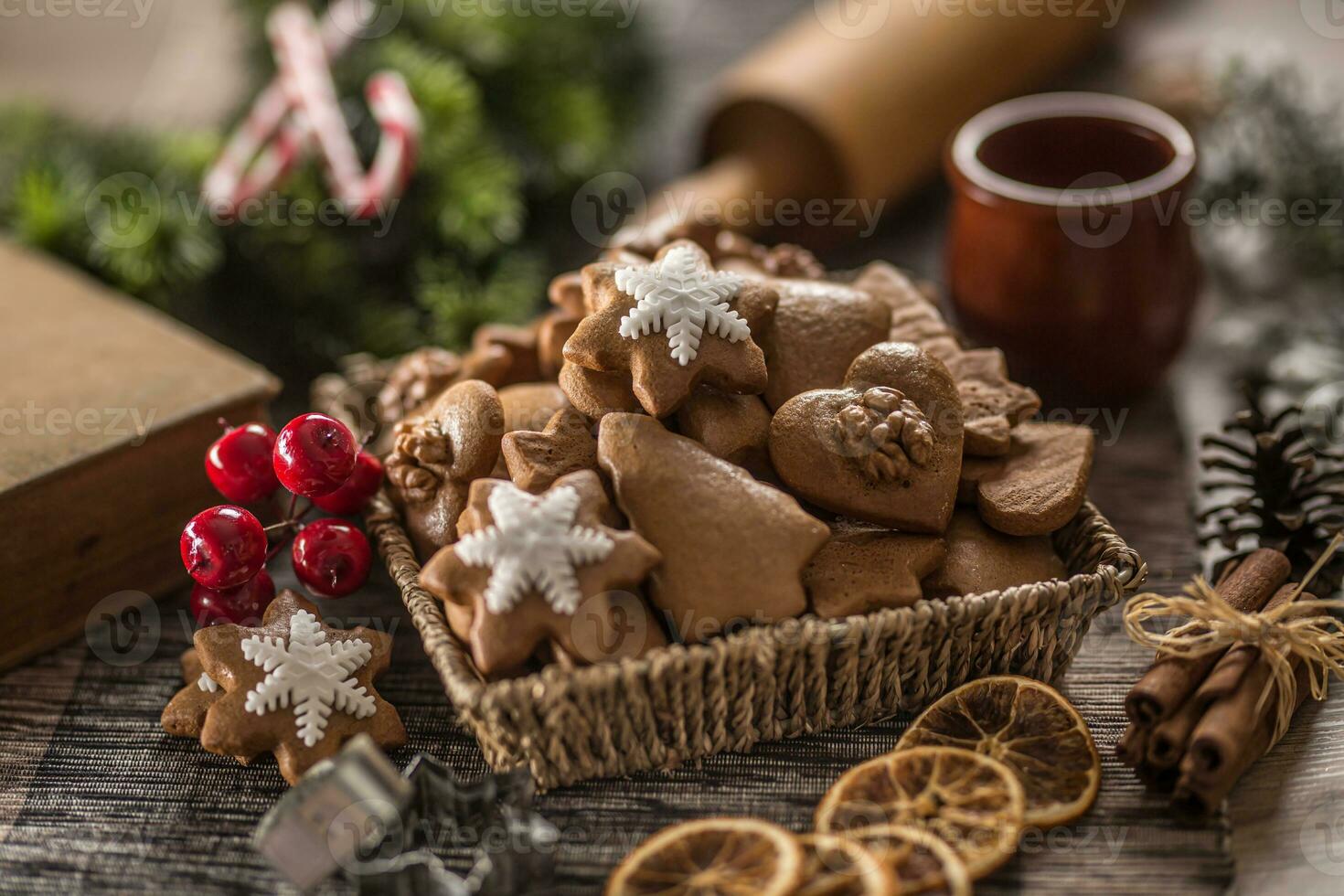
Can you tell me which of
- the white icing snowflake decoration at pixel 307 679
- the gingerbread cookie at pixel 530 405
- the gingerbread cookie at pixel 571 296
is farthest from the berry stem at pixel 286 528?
the gingerbread cookie at pixel 571 296

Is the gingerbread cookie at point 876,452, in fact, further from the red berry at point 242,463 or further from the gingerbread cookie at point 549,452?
the red berry at point 242,463

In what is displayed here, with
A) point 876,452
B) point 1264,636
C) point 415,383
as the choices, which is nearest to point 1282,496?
point 1264,636

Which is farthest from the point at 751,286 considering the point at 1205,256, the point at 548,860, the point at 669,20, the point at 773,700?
the point at 669,20

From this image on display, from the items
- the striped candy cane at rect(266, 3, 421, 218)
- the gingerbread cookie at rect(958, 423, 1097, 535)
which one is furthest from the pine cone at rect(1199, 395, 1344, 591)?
the striped candy cane at rect(266, 3, 421, 218)

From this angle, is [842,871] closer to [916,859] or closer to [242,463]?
[916,859]

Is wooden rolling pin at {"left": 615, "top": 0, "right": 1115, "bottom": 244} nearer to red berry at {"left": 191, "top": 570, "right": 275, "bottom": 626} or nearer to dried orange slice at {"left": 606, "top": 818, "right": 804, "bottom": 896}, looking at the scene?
red berry at {"left": 191, "top": 570, "right": 275, "bottom": 626}
